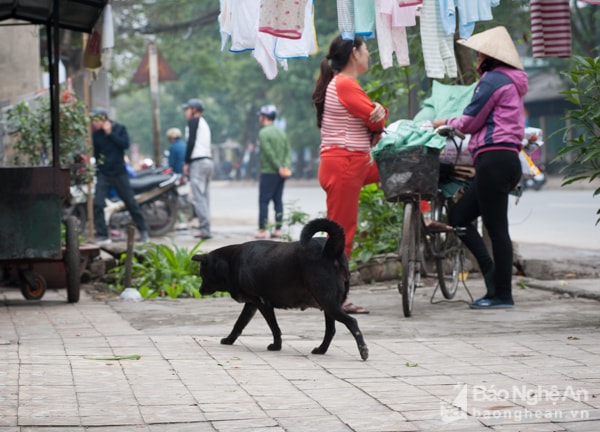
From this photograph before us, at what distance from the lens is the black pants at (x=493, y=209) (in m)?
8.19

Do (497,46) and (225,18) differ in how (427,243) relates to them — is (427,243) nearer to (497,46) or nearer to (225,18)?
(497,46)

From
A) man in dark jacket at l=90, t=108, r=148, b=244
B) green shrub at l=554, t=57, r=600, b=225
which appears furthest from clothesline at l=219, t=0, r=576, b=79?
man in dark jacket at l=90, t=108, r=148, b=244

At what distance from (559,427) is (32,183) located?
18.9 ft

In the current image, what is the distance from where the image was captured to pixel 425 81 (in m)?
12.1

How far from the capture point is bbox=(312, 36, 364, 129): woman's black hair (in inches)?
329

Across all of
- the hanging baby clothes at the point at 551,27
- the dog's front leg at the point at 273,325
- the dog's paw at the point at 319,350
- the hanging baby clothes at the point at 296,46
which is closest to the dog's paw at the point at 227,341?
the dog's front leg at the point at 273,325

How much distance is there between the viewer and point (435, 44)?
Result: 7.89 meters

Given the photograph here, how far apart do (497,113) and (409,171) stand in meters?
0.80

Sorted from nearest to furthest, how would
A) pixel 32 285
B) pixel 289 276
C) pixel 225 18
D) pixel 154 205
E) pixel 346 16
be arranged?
pixel 289 276 → pixel 346 16 → pixel 225 18 → pixel 32 285 → pixel 154 205

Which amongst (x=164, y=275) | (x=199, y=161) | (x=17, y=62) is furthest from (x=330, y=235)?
(x=199, y=161)

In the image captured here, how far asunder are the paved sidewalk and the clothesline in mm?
1918

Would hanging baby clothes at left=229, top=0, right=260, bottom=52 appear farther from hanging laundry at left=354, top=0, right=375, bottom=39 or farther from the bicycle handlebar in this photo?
the bicycle handlebar

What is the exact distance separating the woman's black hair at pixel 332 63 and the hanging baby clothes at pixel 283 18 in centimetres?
110

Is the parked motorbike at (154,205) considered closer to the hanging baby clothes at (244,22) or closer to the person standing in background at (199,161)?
the person standing in background at (199,161)
